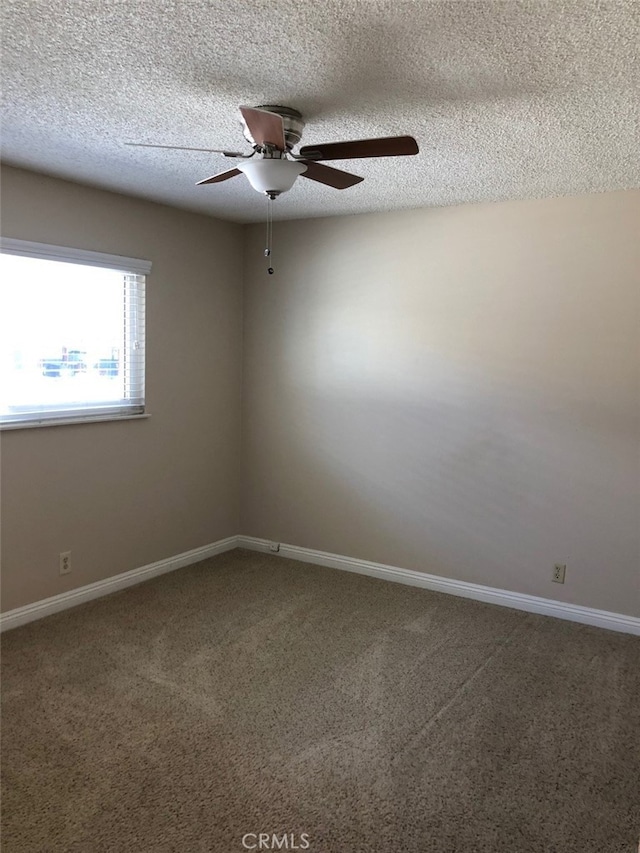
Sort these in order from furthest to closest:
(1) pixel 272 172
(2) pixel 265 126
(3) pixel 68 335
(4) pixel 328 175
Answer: (3) pixel 68 335
(4) pixel 328 175
(1) pixel 272 172
(2) pixel 265 126

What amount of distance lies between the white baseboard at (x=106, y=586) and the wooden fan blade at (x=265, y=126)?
2751 mm

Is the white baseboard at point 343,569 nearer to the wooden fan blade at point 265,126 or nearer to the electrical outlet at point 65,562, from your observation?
the electrical outlet at point 65,562

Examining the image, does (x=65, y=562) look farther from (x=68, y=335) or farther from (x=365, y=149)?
(x=365, y=149)

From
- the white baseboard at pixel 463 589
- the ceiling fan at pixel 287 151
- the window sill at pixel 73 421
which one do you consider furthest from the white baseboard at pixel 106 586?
the ceiling fan at pixel 287 151

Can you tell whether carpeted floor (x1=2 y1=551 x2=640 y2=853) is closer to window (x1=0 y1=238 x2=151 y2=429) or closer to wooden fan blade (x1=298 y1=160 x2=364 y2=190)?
window (x1=0 y1=238 x2=151 y2=429)

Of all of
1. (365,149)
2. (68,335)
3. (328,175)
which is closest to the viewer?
(365,149)

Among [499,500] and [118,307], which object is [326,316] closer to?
[118,307]

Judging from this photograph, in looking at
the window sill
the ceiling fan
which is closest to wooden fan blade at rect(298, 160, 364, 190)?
the ceiling fan

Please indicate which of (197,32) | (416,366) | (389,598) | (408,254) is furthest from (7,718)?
(408,254)

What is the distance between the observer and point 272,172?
2.35 metres

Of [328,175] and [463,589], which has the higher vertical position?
[328,175]

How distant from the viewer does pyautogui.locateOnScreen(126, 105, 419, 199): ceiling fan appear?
6.96 feet

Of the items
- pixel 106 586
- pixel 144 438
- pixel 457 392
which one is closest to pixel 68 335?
pixel 144 438

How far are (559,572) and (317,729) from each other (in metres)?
1.88
